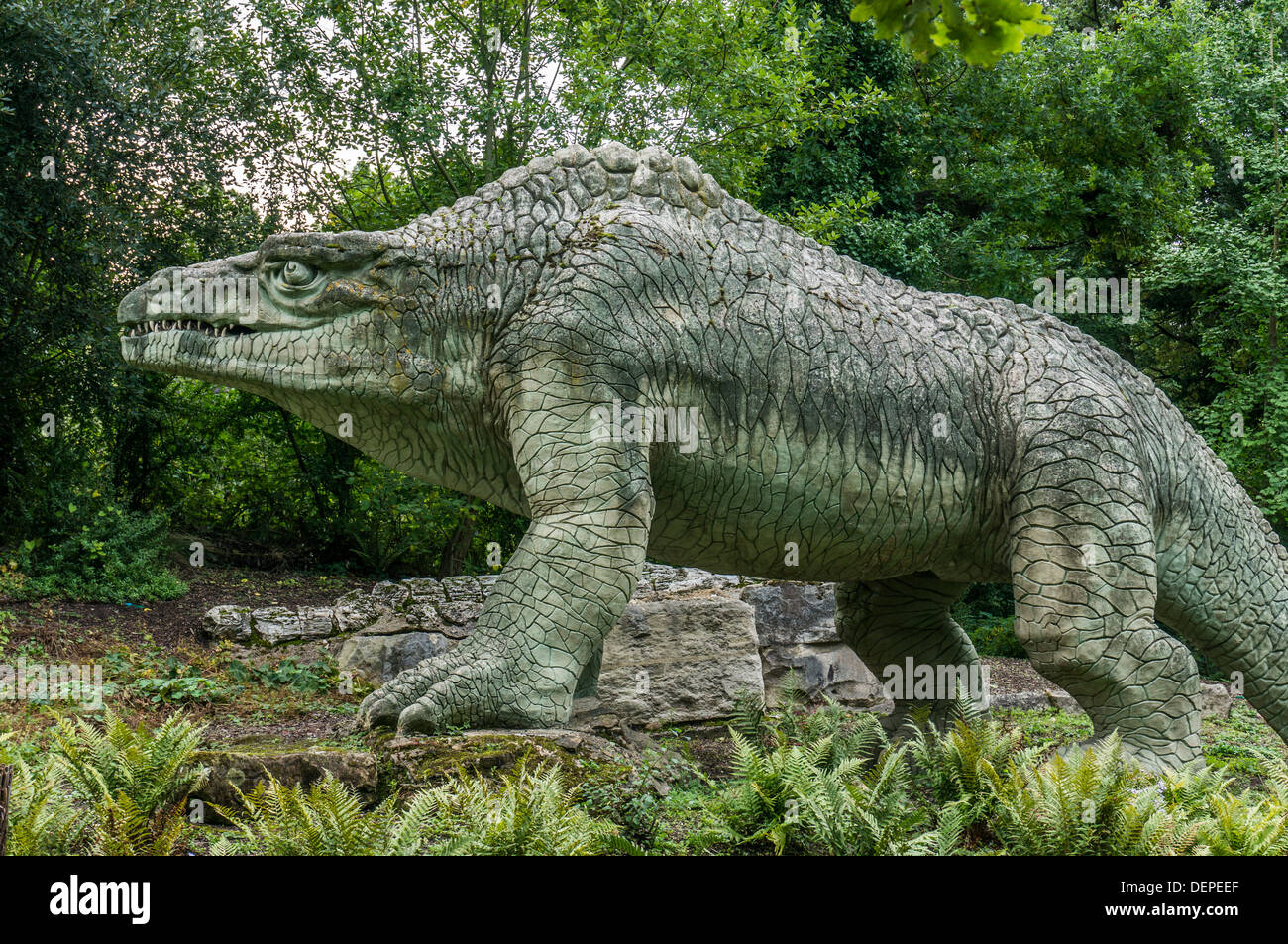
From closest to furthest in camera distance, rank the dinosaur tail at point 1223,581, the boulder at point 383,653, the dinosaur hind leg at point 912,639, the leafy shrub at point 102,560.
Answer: the dinosaur tail at point 1223,581 → the dinosaur hind leg at point 912,639 → the boulder at point 383,653 → the leafy shrub at point 102,560

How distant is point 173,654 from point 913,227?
1102 cm

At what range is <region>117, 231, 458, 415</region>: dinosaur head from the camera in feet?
16.5

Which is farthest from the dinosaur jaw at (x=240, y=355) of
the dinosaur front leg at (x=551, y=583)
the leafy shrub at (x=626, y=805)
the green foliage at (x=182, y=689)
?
the green foliage at (x=182, y=689)

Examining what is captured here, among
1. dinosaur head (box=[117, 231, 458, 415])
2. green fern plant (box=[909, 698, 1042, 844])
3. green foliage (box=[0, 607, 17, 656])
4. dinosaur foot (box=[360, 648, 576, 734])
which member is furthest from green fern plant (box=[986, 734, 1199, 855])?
green foliage (box=[0, 607, 17, 656])

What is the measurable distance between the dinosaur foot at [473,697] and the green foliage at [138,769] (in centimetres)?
77

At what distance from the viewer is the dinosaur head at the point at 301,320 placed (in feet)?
16.5

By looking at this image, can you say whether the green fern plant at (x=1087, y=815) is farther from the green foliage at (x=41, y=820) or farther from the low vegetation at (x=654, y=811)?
the green foliage at (x=41, y=820)

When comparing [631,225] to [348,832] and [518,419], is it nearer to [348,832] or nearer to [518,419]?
[518,419]

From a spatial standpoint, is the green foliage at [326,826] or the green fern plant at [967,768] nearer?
the green foliage at [326,826]

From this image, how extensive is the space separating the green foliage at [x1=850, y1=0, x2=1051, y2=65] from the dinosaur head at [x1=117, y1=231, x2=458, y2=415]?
2.56 meters

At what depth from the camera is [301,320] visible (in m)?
5.12

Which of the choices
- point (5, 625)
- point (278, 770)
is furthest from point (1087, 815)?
point (5, 625)

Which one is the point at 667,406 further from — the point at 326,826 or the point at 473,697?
the point at 326,826

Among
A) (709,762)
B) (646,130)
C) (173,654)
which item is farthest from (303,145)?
(709,762)
